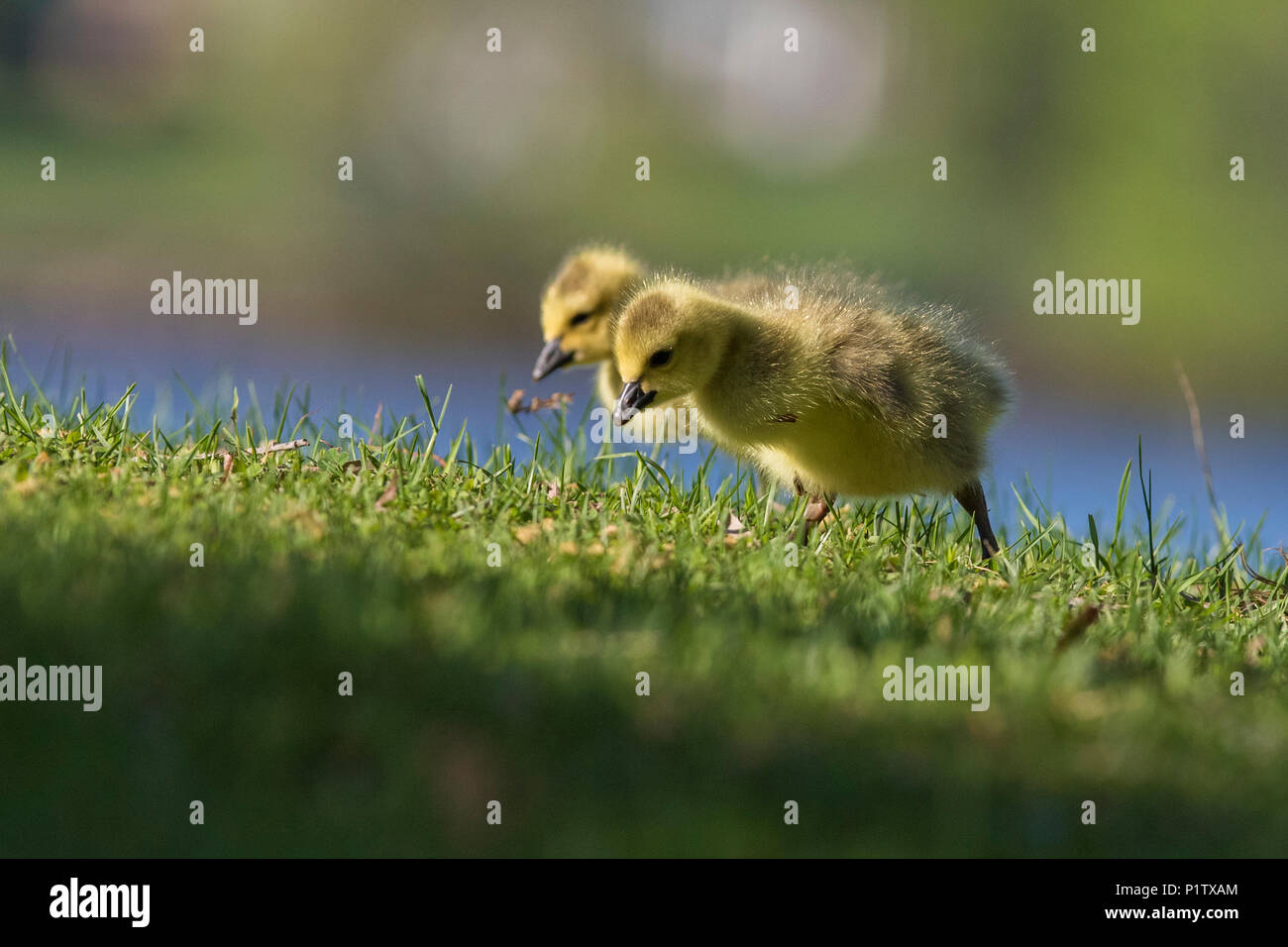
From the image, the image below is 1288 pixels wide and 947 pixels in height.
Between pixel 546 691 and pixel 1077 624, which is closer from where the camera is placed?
pixel 546 691

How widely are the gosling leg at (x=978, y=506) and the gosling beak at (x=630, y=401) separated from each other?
151cm

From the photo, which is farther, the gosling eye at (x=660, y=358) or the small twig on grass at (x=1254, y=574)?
the small twig on grass at (x=1254, y=574)

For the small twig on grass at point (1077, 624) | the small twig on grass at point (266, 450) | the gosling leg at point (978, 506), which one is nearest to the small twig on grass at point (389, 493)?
the small twig on grass at point (266, 450)

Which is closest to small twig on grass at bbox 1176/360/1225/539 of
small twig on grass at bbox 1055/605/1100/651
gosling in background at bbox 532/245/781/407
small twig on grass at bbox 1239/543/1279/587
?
small twig on grass at bbox 1239/543/1279/587

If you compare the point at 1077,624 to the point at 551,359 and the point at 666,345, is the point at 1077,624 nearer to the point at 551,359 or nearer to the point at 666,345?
the point at 666,345

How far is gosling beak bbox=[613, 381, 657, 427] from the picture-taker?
19.2 feet

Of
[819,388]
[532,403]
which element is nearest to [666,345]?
[819,388]

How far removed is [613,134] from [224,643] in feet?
83.2

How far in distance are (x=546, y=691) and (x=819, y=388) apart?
2691 mm

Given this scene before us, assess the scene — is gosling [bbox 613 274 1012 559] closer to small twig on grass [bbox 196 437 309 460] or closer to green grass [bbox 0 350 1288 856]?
green grass [bbox 0 350 1288 856]

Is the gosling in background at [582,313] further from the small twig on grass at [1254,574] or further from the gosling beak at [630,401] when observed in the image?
the small twig on grass at [1254,574]

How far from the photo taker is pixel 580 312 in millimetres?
8438

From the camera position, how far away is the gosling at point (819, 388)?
5.78m

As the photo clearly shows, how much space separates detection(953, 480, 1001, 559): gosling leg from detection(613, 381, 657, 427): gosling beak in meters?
1.51
